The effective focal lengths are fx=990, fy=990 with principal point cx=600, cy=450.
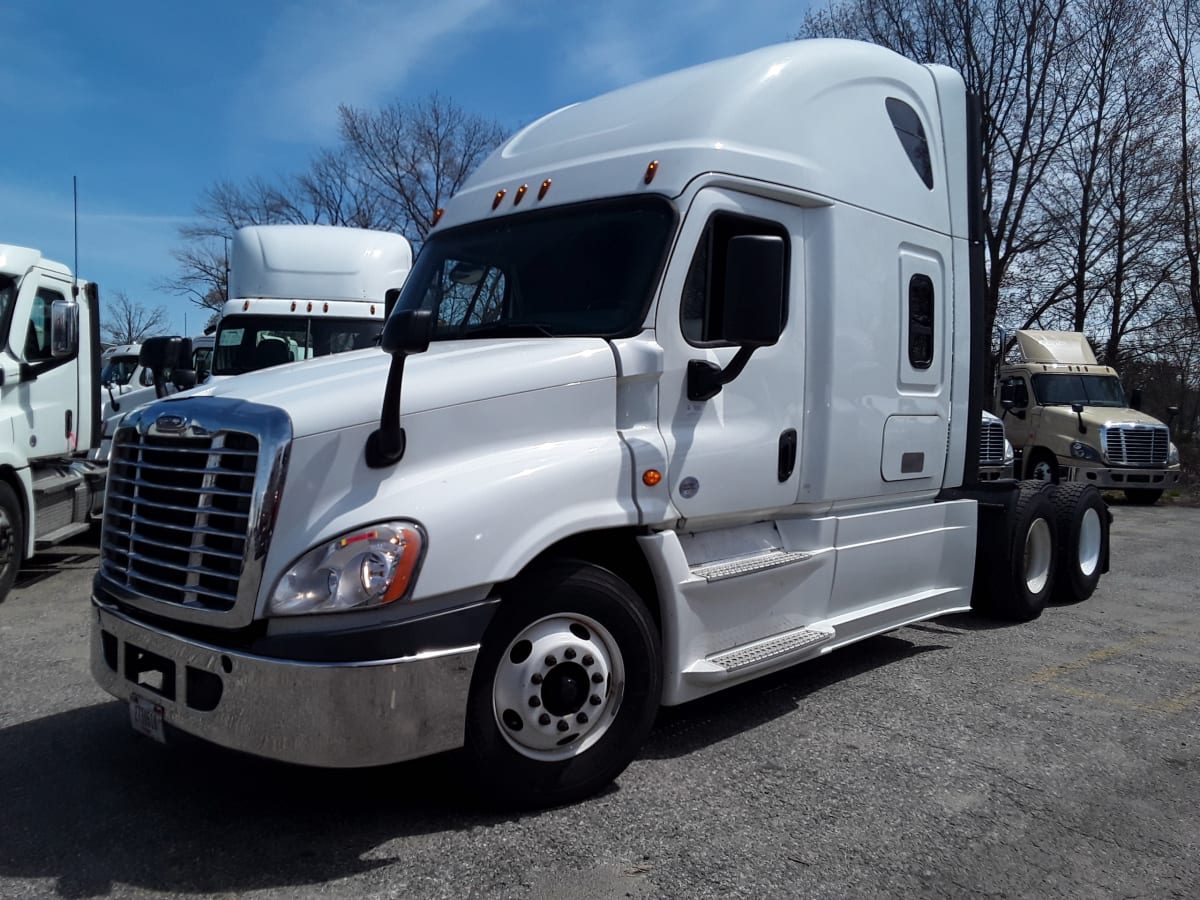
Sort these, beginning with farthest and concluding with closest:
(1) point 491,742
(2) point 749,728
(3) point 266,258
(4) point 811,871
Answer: (3) point 266,258 < (2) point 749,728 < (1) point 491,742 < (4) point 811,871

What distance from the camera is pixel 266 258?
1185 cm

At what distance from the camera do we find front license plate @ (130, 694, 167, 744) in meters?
3.64

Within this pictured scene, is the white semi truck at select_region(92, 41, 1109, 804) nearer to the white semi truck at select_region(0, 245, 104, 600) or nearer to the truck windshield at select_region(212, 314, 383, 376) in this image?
the white semi truck at select_region(0, 245, 104, 600)

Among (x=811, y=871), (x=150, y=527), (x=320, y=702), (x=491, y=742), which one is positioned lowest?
(x=811, y=871)

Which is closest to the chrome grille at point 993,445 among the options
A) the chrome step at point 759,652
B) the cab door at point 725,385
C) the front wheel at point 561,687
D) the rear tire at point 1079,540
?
the rear tire at point 1079,540

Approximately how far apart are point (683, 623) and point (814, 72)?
2991mm

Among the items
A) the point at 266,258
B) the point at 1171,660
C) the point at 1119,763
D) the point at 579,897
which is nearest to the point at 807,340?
the point at 1119,763

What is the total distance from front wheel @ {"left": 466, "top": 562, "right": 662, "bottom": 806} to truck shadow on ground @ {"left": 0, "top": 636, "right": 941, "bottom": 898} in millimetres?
156

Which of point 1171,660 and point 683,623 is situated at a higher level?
point 683,623

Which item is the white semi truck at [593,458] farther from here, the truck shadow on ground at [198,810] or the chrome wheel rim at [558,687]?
the truck shadow on ground at [198,810]

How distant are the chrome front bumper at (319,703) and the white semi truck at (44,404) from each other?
5.33 m

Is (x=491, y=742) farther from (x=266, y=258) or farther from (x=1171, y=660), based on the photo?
(x=266, y=258)

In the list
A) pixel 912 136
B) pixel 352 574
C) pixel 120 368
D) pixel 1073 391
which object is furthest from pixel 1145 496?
pixel 120 368

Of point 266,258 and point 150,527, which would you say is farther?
point 266,258
